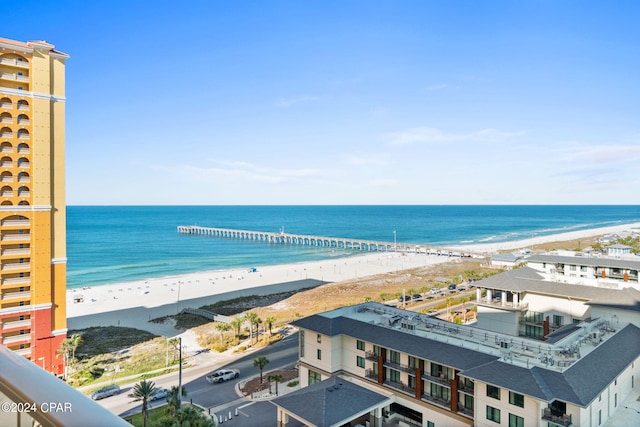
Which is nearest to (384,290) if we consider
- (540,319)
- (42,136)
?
(540,319)

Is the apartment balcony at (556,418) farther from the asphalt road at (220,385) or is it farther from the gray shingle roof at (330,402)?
the asphalt road at (220,385)

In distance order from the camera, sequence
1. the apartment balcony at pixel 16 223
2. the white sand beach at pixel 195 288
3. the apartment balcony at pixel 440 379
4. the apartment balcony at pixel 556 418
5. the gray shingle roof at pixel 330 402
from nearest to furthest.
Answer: the apartment balcony at pixel 556 418, the gray shingle roof at pixel 330 402, the apartment balcony at pixel 440 379, the apartment balcony at pixel 16 223, the white sand beach at pixel 195 288

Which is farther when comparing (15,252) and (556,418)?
(15,252)

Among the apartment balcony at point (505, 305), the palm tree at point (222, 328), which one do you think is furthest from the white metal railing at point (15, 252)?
the apartment balcony at point (505, 305)

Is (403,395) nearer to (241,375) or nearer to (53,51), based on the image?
(241,375)

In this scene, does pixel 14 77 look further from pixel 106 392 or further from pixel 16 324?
pixel 106 392

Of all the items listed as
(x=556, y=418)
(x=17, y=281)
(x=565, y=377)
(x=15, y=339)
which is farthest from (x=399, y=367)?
(x=17, y=281)

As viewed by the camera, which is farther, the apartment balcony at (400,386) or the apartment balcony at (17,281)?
the apartment balcony at (17,281)

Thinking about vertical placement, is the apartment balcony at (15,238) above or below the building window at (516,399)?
above
